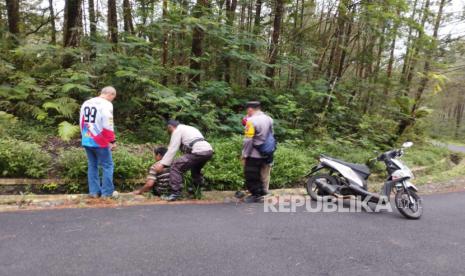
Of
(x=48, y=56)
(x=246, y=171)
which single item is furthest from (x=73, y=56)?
(x=246, y=171)

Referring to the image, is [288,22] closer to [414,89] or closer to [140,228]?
[414,89]

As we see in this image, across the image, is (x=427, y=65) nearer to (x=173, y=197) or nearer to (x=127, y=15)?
(x=127, y=15)

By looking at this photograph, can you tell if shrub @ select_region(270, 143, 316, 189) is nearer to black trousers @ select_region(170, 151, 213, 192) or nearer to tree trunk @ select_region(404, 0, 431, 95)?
black trousers @ select_region(170, 151, 213, 192)

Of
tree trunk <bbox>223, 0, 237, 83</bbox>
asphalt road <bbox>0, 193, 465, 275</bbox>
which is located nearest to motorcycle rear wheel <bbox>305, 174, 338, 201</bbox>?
asphalt road <bbox>0, 193, 465, 275</bbox>

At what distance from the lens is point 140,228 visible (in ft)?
13.8

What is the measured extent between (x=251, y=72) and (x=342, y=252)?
7365 millimetres

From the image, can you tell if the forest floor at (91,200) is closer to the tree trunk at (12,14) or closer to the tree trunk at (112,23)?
the tree trunk at (112,23)

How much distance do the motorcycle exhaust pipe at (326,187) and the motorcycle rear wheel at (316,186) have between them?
0.11 metres

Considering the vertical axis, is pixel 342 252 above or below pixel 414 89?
below

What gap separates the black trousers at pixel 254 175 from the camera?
5826 mm

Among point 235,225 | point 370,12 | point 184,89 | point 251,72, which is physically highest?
point 370,12

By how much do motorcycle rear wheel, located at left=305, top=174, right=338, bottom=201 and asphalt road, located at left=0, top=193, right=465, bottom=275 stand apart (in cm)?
82

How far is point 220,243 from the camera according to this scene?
392cm

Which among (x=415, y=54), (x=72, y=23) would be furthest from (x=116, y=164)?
(x=415, y=54)
